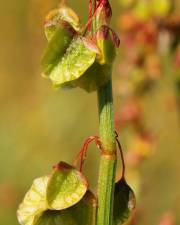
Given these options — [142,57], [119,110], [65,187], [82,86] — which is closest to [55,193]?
[65,187]

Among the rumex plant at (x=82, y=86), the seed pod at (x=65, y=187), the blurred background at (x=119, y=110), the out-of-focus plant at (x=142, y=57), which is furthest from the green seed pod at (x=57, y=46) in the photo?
the out-of-focus plant at (x=142, y=57)

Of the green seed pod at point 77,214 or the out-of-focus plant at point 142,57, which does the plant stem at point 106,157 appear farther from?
the out-of-focus plant at point 142,57

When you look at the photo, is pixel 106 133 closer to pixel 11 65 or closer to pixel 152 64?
pixel 152 64

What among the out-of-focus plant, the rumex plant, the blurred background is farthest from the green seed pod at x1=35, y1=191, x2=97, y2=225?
the out-of-focus plant

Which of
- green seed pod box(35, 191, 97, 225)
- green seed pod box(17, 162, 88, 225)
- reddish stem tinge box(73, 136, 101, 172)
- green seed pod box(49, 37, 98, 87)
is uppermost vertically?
green seed pod box(49, 37, 98, 87)

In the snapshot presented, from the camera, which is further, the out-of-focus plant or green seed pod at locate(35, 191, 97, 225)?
the out-of-focus plant

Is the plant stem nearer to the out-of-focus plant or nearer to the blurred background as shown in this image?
the blurred background

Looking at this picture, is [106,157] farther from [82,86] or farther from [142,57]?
[142,57]
